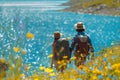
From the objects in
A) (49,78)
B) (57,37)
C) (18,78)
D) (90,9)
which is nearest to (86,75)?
(49,78)

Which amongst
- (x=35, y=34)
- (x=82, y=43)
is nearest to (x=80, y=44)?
(x=82, y=43)

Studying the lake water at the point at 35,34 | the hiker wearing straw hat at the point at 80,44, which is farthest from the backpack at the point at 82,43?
the lake water at the point at 35,34

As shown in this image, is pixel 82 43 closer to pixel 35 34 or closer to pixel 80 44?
pixel 80 44

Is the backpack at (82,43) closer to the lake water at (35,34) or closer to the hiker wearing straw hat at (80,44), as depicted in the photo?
the hiker wearing straw hat at (80,44)

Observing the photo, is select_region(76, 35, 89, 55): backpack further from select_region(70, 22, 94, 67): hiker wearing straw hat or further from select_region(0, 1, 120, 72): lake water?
select_region(0, 1, 120, 72): lake water

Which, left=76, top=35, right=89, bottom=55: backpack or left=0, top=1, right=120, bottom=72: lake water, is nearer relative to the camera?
left=0, top=1, right=120, bottom=72: lake water

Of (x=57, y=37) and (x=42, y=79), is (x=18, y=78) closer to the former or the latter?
(x=42, y=79)

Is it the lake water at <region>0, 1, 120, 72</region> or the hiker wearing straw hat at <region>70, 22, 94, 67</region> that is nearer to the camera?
the lake water at <region>0, 1, 120, 72</region>

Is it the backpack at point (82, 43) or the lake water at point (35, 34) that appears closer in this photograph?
the lake water at point (35, 34)

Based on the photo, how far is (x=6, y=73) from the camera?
5695mm

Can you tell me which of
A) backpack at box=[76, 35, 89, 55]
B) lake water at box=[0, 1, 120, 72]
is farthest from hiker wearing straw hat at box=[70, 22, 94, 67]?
lake water at box=[0, 1, 120, 72]

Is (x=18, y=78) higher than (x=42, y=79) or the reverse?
higher

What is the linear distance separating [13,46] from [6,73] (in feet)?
1.87

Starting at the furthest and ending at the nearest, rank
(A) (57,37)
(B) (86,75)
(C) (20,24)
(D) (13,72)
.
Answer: (A) (57,37)
(B) (86,75)
(C) (20,24)
(D) (13,72)
